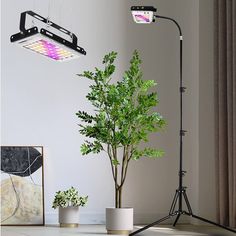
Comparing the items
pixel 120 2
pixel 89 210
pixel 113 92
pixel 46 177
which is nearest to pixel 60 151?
pixel 46 177

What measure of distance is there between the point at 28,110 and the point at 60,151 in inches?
18.1

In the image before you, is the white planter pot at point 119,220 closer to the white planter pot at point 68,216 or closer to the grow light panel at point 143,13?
the white planter pot at point 68,216

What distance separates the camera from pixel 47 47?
159 inches

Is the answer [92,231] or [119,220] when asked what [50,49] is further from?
[92,231]

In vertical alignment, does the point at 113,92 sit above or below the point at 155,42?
below

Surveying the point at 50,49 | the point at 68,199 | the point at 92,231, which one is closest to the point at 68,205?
the point at 68,199

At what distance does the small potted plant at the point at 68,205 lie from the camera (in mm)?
4938

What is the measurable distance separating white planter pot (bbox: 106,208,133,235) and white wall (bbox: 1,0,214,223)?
2.75 feet

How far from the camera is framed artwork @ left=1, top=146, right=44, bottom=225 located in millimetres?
5160

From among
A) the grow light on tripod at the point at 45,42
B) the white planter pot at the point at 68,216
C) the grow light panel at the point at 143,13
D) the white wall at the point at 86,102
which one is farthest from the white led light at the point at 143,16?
the white planter pot at the point at 68,216

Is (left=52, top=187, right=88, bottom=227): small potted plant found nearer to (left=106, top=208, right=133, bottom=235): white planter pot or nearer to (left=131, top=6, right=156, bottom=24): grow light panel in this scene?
(left=106, top=208, right=133, bottom=235): white planter pot

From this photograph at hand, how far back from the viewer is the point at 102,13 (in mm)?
5477

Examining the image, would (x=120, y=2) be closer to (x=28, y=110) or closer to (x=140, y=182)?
(x=28, y=110)

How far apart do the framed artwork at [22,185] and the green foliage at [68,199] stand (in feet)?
0.97
